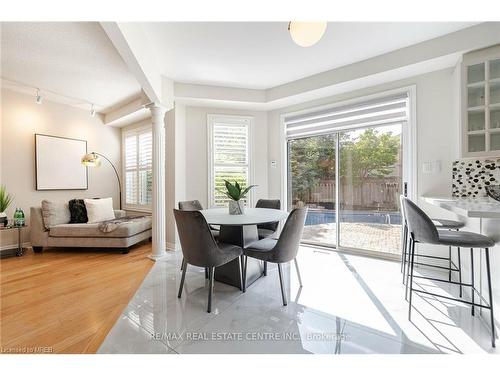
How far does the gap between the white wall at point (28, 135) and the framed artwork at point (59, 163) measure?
0.29 ft

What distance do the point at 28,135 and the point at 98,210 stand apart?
1694 mm

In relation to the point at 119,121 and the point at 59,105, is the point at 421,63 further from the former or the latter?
the point at 59,105

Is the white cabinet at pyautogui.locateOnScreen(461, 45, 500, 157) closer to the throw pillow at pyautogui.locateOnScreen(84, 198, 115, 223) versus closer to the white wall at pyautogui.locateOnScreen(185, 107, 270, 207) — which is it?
the white wall at pyautogui.locateOnScreen(185, 107, 270, 207)

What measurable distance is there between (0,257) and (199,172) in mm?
3137

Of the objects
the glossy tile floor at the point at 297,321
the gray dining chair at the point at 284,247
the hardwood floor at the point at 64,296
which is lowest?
the hardwood floor at the point at 64,296

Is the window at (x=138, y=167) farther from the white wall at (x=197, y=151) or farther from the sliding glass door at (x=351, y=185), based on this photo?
the sliding glass door at (x=351, y=185)

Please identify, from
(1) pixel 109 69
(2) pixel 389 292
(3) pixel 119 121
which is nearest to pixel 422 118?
(2) pixel 389 292

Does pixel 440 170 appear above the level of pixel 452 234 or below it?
above

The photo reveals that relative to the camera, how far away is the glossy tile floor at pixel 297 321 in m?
1.52

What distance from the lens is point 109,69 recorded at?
10.5 ft

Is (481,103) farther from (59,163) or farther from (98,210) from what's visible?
(59,163)

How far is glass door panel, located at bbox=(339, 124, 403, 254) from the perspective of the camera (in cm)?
312

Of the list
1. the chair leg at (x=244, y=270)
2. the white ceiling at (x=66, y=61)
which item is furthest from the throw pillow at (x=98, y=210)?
the chair leg at (x=244, y=270)

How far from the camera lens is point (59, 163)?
170 inches
